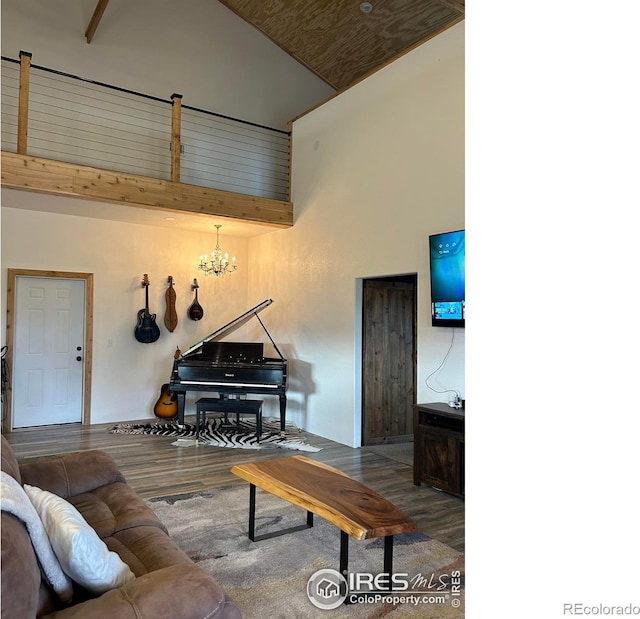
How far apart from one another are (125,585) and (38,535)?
297 mm

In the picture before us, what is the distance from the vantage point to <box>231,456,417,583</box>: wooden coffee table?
7.48 ft

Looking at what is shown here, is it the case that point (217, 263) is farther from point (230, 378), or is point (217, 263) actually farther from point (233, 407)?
point (233, 407)

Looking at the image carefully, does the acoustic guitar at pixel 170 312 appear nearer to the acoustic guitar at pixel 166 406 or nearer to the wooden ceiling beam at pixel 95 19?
the acoustic guitar at pixel 166 406

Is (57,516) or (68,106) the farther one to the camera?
(68,106)

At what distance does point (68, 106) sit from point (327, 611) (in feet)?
21.3

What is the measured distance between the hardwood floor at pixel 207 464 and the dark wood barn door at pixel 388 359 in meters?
0.51

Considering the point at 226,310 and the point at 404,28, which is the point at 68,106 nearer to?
the point at 226,310

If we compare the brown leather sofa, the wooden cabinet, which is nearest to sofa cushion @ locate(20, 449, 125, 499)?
the brown leather sofa

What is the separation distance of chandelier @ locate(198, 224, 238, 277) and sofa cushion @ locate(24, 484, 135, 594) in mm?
5256

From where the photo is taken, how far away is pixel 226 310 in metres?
7.64

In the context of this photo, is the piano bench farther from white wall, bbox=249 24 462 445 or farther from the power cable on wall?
the power cable on wall

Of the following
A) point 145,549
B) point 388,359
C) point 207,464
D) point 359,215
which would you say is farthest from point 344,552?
point 359,215
